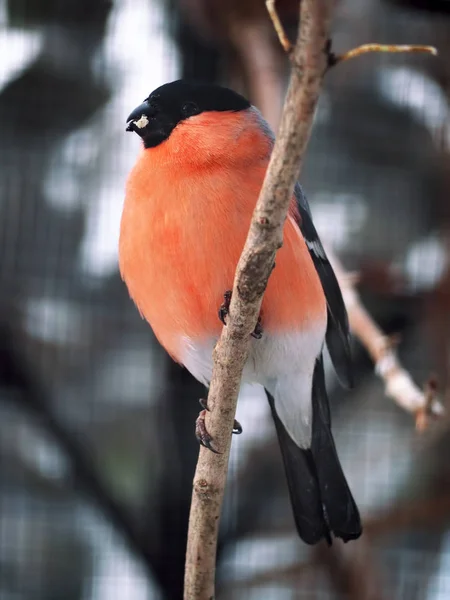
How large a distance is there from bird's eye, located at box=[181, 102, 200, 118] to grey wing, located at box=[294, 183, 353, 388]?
14cm

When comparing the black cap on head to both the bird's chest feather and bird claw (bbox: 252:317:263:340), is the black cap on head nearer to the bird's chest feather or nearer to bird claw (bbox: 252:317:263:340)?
the bird's chest feather

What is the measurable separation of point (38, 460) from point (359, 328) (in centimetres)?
92

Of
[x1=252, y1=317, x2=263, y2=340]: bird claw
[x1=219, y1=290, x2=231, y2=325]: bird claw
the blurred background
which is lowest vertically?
the blurred background

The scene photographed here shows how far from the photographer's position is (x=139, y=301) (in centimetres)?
96

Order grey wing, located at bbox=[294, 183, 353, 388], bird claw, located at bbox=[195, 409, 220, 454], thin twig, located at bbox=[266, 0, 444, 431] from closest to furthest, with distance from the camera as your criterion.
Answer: bird claw, located at bbox=[195, 409, 220, 454], grey wing, located at bbox=[294, 183, 353, 388], thin twig, located at bbox=[266, 0, 444, 431]

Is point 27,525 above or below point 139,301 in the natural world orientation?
below

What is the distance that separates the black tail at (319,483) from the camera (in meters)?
0.99

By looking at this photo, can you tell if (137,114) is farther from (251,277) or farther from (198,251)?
(251,277)

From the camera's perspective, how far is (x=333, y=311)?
940 millimetres

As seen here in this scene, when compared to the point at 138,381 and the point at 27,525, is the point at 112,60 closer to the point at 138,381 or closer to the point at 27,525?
the point at 138,381

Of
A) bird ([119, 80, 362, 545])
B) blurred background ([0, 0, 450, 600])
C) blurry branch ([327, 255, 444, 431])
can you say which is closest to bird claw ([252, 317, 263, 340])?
bird ([119, 80, 362, 545])

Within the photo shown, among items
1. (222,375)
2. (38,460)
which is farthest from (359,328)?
(38,460)

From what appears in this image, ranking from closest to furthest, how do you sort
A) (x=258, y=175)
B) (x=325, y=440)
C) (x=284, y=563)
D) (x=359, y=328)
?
(x=258, y=175) → (x=325, y=440) → (x=359, y=328) → (x=284, y=563)

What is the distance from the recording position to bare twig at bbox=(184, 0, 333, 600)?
0.46m
